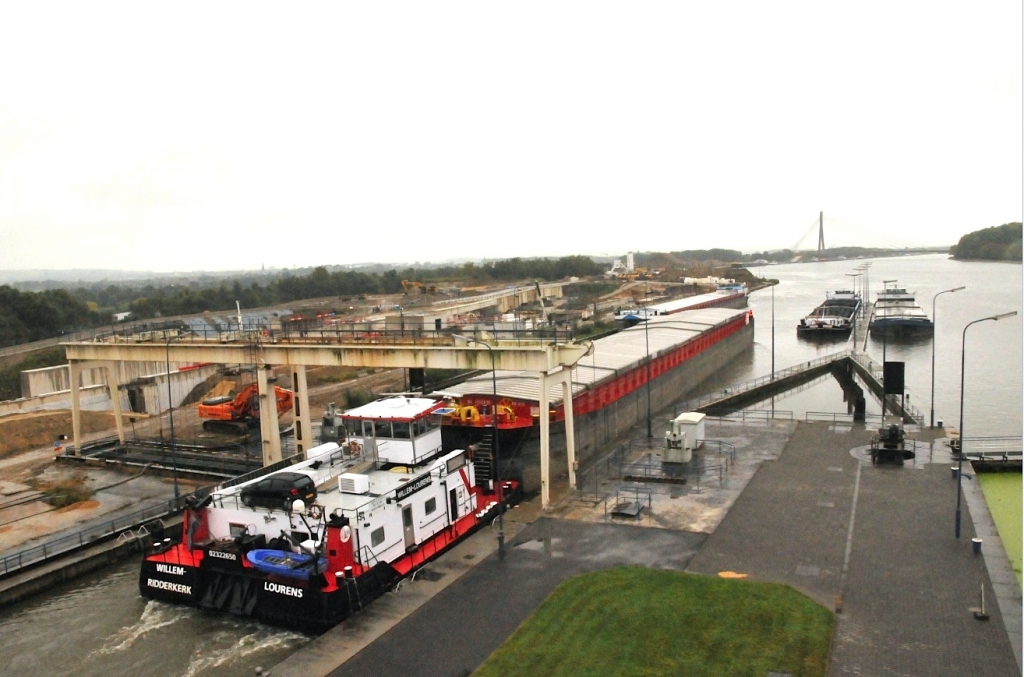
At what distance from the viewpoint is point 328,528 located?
58.0 feet

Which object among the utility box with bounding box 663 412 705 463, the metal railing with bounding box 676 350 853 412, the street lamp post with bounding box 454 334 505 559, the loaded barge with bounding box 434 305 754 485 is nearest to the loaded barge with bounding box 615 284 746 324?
the loaded barge with bounding box 434 305 754 485

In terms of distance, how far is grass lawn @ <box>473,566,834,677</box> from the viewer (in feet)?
46.4

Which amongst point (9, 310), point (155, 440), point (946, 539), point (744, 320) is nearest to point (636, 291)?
point (744, 320)

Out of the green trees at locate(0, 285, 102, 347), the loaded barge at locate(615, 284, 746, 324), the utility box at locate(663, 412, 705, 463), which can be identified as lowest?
the utility box at locate(663, 412, 705, 463)

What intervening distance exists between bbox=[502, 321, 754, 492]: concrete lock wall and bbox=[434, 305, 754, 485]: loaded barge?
37 mm

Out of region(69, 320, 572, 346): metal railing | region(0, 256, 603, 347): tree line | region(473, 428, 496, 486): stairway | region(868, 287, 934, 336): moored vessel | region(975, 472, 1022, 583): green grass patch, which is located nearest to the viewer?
region(975, 472, 1022, 583): green grass patch

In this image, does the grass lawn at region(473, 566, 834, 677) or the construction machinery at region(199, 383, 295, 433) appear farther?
the construction machinery at region(199, 383, 295, 433)

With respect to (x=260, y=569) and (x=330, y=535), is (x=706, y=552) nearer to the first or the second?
(x=330, y=535)

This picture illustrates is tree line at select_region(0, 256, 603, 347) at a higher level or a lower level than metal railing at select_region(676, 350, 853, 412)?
higher

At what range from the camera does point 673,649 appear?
14781 mm

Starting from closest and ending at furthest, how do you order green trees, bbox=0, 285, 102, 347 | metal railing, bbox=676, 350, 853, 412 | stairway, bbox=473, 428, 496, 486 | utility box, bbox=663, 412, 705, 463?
stairway, bbox=473, 428, 496, 486
utility box, bbox=663, 412, 705, 463
metal railing, bbox=676, 350, 853, 412
green trees, bbox=0, 285, 102, 347

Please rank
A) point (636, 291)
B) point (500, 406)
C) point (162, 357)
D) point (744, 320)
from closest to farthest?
1. point (500, 406)
2. point (162, 357)
3. point (744, 320)
4. point (636, 291)

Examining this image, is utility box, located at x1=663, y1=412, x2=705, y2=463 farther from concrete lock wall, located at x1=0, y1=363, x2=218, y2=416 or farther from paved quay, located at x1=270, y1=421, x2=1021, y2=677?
concrete lock wall, located at x1=0, y1=363, x2=218, y2=416

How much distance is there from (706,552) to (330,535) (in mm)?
9972
